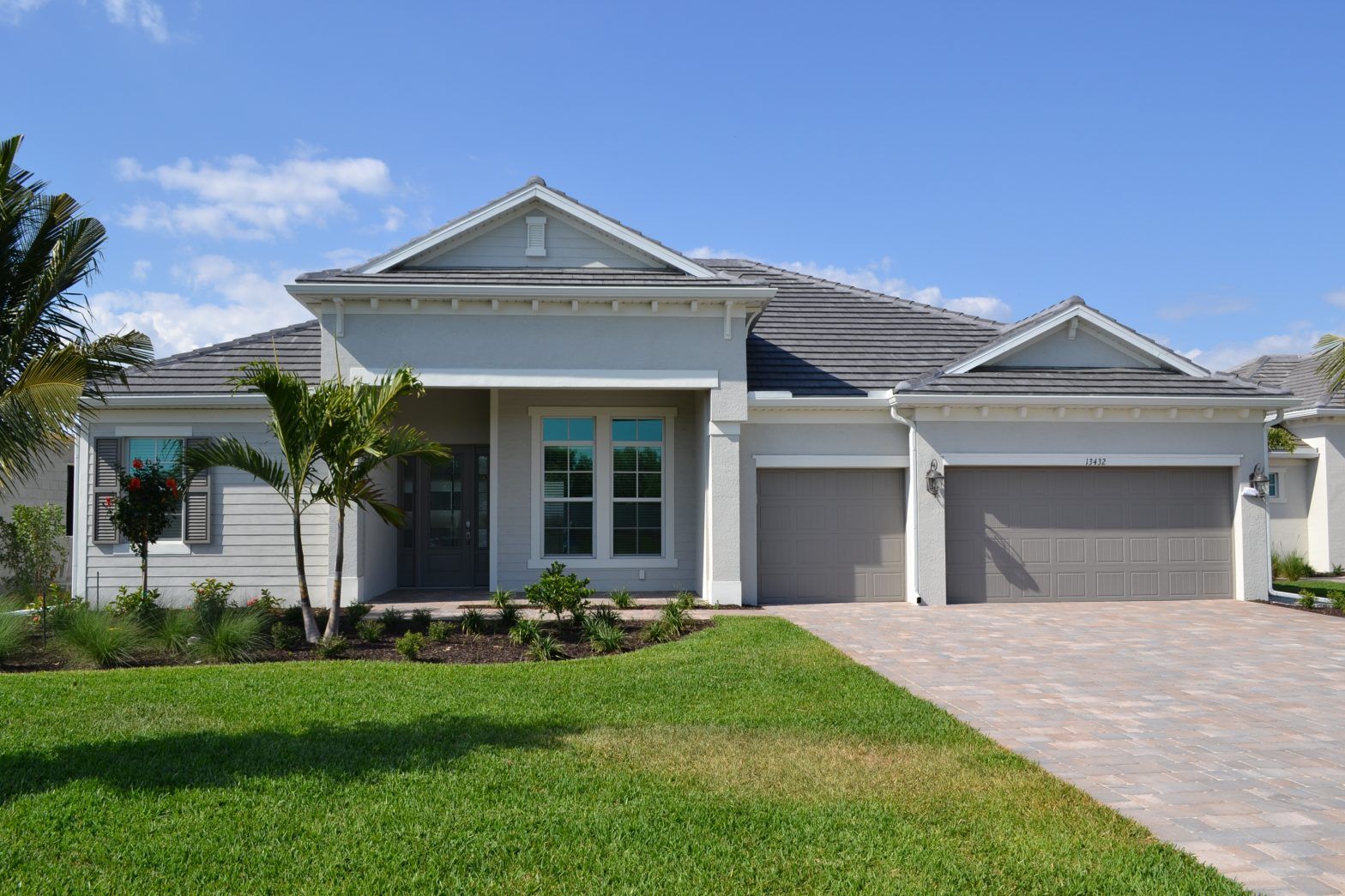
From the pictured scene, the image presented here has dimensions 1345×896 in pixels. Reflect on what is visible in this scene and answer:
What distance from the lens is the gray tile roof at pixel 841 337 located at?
15133 mm

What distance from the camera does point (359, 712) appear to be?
7312 millimetres

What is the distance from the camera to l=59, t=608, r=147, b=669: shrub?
380 inches

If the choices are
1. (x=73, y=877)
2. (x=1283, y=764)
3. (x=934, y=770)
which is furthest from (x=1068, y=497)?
(x=73, y=877)

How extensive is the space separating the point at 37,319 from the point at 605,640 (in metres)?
6.03

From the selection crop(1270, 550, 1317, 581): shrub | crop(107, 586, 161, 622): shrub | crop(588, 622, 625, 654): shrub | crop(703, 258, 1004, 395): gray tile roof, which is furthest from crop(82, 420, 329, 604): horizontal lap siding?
→ crop(1270, 550, 1317, 581): shrub

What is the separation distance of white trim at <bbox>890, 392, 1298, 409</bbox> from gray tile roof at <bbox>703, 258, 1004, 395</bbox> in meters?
0.95

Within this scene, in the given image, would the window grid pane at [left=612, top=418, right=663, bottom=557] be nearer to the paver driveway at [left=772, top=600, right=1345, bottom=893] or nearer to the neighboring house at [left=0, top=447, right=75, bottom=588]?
the paver driveway at [left=772, top=600, right=1345, bottom=893]

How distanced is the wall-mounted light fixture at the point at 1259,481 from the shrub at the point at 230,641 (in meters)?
14.3

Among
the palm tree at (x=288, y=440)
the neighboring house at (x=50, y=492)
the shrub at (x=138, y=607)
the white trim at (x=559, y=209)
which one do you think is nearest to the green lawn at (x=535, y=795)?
the shrub at (x=138, y=607)

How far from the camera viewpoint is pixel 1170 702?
787cm

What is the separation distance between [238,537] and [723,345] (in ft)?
25.9

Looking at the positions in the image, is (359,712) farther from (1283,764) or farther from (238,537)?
(238,537)

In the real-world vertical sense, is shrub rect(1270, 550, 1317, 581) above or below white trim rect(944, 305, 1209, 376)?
below

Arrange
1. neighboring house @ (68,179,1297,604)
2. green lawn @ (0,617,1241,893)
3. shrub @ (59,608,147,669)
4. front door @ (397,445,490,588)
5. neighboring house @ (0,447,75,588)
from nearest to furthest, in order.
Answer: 1. green lawn @ (0,617,1241,893)
2. shrub @ (59,608,147,669)
3. neighboring house @ (68,179,1297,604)
4. front door @ (397,445,490,588)
5. neighboring house @ (0,447,75,588)
